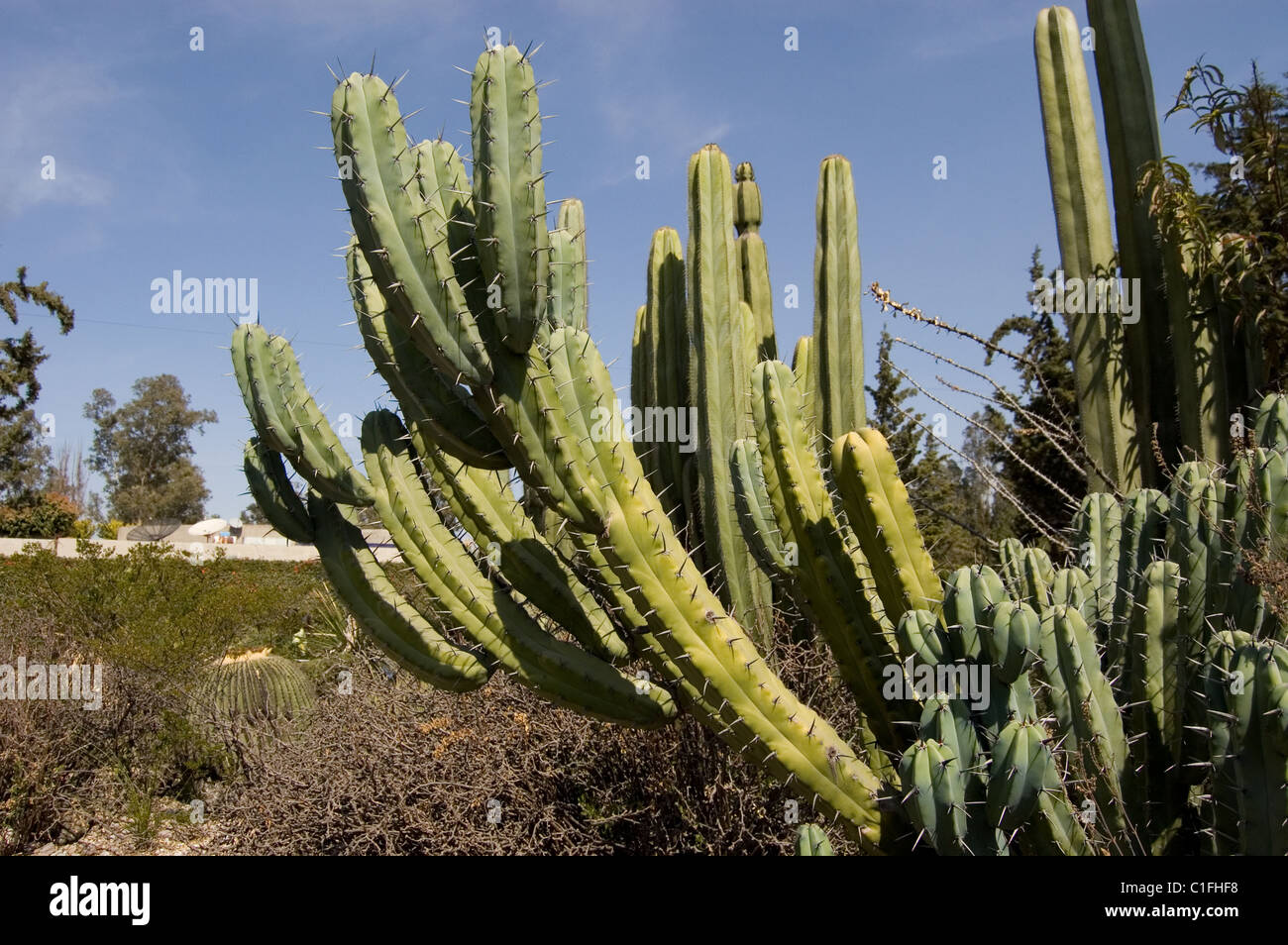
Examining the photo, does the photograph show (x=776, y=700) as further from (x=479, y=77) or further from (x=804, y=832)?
(x=479, y=77)

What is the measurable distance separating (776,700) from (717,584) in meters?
2.13

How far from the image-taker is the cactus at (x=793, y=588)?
2391 mm

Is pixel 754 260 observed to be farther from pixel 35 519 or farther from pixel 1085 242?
pixel 35 519

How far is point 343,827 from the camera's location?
472 cm

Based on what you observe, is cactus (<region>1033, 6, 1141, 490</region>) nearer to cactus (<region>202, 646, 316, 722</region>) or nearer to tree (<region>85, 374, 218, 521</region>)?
cactus (<region>202, 646, 316, 722</region>)

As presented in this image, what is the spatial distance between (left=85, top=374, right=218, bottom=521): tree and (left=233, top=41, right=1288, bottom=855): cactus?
48.9 m

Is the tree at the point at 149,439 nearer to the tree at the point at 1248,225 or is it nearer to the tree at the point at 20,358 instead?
the tree at the point at 20,358

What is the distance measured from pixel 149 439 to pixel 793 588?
177 ft

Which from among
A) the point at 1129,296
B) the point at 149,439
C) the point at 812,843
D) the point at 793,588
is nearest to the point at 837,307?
the point at 1129,296

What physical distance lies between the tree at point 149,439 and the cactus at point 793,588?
160 feet

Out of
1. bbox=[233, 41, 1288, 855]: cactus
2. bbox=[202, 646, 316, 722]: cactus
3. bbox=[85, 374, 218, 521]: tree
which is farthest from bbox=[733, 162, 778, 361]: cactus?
bbox=[85, 374, 218, 521]: tree
